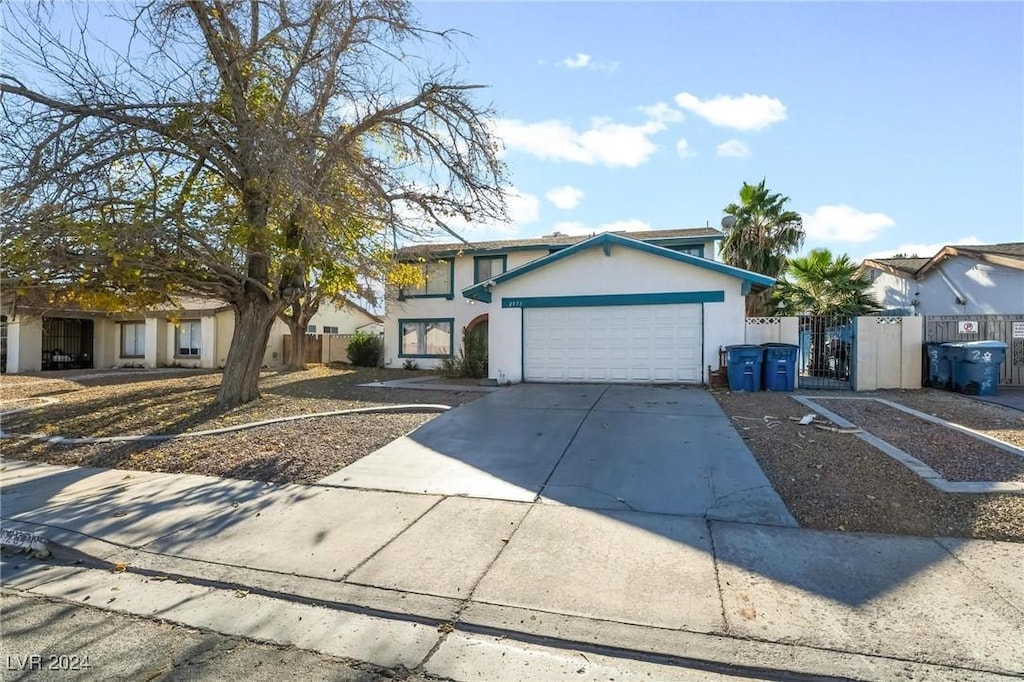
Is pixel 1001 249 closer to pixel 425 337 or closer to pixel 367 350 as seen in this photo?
pixel 425 337

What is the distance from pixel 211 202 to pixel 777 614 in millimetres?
11042

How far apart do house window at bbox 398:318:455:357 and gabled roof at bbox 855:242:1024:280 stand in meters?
18.1

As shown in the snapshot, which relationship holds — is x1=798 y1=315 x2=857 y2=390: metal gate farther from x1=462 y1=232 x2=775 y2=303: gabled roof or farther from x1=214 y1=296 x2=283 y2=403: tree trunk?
x1=214 y1=296 x2=283 y2=403: tree trunk

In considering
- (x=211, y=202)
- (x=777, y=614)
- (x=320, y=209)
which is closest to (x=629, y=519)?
(x=777, y=614)

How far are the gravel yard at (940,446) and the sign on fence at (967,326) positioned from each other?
6.54 metres

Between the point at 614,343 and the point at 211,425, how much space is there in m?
9.37

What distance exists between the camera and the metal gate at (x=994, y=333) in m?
13.9

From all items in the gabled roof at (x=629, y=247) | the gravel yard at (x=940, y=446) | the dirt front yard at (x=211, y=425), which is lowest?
the dirt front yard at (x=211, y=425)

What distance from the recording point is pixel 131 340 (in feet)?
87.7

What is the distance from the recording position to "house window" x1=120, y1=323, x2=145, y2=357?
26.4 meters

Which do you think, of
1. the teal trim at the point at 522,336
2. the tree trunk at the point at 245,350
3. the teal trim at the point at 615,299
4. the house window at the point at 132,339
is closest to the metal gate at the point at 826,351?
the teal trim at the point at 615,299

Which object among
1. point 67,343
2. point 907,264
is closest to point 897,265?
point 907,264

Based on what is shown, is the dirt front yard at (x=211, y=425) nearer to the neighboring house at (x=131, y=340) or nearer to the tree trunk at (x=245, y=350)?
the tree trunk at (x=245, y=350)

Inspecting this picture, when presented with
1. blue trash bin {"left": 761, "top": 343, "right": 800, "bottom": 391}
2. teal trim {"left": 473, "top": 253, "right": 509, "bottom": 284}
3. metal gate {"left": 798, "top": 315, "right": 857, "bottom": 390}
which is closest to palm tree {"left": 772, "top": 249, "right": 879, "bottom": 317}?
metal gate {"left": 798, "top": 315, "right": 857, "bottom": 390}
